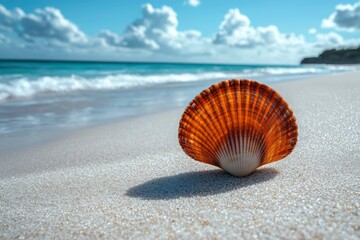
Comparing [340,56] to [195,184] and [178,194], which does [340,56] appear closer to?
[195,184]

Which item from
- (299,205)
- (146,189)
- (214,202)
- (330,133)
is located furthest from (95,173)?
(330,133)

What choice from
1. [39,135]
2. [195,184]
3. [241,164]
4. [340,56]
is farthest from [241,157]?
[340,56]

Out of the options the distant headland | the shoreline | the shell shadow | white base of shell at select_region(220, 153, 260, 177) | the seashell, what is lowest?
the shoreline

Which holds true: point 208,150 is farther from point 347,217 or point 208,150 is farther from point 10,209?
point 10,209

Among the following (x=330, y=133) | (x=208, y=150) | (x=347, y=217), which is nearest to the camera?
(x=347, y=217)

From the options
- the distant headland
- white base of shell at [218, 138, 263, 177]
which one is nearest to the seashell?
white base of shell at [218, 138, 263, 177]

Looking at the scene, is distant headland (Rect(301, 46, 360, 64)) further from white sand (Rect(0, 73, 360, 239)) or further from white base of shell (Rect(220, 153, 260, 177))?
white base of shell (Rect(220, 153, 260, 177))
